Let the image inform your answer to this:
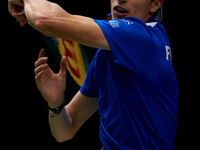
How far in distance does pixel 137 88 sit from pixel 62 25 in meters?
0.43

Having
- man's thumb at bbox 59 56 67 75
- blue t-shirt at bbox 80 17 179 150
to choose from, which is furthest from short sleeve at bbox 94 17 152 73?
man's thumb at bbox 59 56 67 75

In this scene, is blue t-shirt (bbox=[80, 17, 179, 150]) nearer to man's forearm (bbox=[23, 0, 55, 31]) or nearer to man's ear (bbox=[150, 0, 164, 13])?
man's ear (bbox=[150, 0, 164, 13])

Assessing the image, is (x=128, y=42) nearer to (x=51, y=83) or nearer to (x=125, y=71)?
(x=125, y=71)

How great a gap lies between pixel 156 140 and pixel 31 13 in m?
0.77

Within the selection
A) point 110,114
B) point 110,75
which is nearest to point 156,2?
point 110,75

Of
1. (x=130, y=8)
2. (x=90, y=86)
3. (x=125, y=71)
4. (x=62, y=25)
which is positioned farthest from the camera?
(x=90, y=86)

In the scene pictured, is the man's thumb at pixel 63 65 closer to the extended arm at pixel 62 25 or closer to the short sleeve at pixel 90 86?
the short sleeve at pixel 90 86

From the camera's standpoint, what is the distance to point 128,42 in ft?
4.21

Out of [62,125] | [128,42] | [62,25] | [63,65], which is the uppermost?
[62,25]

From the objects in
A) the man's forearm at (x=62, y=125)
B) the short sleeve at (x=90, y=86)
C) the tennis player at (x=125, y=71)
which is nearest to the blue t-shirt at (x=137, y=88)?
the tennis player at (x=125, y=71)

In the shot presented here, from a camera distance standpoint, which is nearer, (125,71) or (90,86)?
(125,71)

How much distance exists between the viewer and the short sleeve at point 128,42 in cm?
126

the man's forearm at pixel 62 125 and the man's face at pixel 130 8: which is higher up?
the man's face at pixel 130 8

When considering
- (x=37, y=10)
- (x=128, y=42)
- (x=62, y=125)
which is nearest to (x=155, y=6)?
(x=128, y=42)
